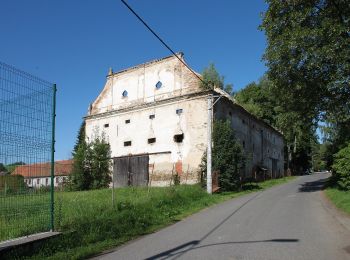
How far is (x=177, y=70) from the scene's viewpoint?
121 feet

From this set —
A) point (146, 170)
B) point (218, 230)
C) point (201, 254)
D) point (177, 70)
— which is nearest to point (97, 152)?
point (146, 170)

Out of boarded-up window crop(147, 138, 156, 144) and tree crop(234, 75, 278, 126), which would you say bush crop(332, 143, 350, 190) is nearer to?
boarded-up window crop(147, 138, 156, 144)

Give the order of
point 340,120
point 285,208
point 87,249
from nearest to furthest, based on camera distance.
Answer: point 87,249, point 285,208, point 340,120

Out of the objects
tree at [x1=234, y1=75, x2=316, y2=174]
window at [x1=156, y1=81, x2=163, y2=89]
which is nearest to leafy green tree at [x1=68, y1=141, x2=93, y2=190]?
window at [x1=156, y1=81, x2=163, y2=89]

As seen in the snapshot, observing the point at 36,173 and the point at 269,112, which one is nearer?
the point at 36,173

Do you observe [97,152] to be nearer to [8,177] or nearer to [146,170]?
[146,170]

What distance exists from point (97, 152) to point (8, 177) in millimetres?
29921

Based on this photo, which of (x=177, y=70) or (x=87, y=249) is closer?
(x=87, y=249)

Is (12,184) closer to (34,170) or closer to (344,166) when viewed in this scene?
(34,170)

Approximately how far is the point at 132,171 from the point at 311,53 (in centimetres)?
2017

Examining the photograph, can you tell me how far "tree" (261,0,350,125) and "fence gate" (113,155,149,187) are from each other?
15205mm

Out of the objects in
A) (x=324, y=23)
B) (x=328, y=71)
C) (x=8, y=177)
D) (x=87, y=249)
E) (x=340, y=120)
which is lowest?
(x=87, y=249)

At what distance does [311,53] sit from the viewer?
869 inches

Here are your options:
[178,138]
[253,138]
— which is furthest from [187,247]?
[253,138]
